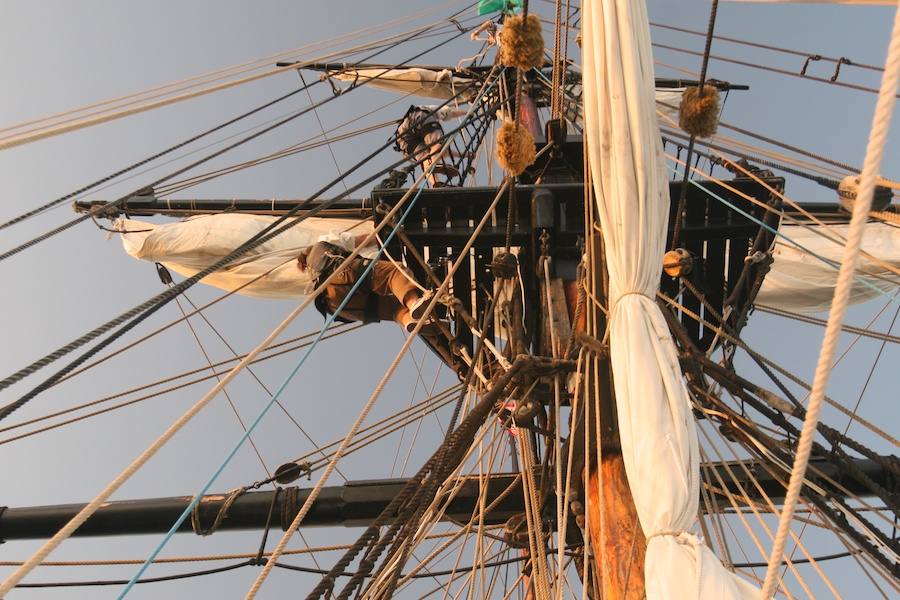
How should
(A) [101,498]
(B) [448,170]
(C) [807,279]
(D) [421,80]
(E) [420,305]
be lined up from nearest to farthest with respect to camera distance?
(A) [101,498] < (E) [420,305] < (C) [807,279] < (B) [448,170] < (D) [421,80]

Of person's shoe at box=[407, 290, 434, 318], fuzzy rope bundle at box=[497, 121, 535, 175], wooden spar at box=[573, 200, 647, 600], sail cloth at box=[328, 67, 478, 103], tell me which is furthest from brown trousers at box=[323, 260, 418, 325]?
sail cloth at box=[328, 67, 478, 103]

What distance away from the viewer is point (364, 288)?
564 centimetres

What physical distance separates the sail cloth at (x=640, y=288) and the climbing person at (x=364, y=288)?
174 centimetres

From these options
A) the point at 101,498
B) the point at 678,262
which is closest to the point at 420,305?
the point at 678,262

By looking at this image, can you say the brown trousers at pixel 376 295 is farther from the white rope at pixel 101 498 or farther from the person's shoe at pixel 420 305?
the white rope at pixel 101 498

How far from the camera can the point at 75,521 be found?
2.40 metres

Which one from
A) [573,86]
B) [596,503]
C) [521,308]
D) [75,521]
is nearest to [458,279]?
[521,308]

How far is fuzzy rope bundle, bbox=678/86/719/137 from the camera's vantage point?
12.7 feet

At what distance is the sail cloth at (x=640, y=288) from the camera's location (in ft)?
8.95

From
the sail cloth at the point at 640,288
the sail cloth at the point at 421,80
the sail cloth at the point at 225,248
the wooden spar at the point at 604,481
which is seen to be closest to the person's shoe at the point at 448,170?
the sail cloth at the point at 225,248

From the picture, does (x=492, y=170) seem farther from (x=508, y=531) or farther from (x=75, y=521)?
(x=75, y=521)

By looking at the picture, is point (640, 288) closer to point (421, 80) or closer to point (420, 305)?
point (420, 305)

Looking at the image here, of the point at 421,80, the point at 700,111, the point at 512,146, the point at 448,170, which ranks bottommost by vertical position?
the point at 448,170

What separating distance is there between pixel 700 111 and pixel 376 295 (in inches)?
106
